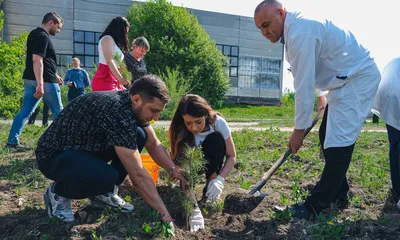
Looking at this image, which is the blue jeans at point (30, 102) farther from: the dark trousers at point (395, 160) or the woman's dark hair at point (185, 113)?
the dark trousers at point (395, 160)

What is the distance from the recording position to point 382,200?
409cm

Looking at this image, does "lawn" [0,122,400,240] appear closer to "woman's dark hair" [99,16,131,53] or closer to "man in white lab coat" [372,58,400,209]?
"man in white lab coat" [372,58,400,209]

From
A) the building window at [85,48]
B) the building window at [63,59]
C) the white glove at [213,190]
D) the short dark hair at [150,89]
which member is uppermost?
the building window at [85,48]

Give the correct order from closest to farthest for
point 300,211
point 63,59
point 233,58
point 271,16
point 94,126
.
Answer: point 94,126
point 271,16
point 300,211
point 63,59
point 233,58

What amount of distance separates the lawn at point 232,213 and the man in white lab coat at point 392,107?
0.32 m

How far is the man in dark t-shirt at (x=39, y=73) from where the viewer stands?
5285mm

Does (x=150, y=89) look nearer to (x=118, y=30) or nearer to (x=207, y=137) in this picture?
(x=207, y=137)

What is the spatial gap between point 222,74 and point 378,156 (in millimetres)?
17436

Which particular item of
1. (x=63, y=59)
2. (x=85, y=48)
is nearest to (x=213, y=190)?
(x=63, y=59)

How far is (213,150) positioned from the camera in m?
3.84

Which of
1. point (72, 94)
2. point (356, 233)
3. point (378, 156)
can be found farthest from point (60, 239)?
point (72, 94)

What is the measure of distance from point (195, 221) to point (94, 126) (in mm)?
1053

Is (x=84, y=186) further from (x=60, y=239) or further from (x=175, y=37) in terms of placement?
(x=175, y=37)

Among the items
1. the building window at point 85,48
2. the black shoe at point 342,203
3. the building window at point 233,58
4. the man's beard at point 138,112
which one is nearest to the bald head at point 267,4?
the man's beard at point 138,112
